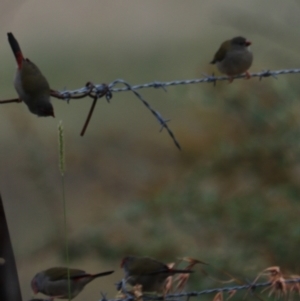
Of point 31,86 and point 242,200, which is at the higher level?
point 31,86

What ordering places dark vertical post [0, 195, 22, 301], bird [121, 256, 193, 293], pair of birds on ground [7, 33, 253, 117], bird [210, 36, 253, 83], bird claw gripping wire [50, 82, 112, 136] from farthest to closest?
bird [210, 36, 253, 83] → bird [121, 256, 193, 293] → pair of birds on ground [7, 33, 253, 117] → bird claw gripping wire [50, 82, 112, 136] → dark vertical post [0, 195, 22, 301]

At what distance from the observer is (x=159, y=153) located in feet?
25.8

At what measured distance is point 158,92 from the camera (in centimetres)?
899

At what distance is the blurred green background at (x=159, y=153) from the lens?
14.7 ft

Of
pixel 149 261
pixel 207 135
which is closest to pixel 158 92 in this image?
pixel 207 135

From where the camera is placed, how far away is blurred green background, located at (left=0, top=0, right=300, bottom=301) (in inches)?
176

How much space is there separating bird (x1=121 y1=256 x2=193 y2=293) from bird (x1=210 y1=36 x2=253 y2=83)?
1750 millimetres

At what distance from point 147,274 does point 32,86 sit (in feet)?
2.59

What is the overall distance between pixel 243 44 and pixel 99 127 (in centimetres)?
456

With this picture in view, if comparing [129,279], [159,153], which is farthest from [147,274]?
[159,153]

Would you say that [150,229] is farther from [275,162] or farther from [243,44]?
[243,44]

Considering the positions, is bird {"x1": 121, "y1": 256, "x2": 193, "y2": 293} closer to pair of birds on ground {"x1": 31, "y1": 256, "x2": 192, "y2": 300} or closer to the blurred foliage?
pair of birds on ground {"x1": 31, "y1": 256, "x2": 192, "y2": 300}

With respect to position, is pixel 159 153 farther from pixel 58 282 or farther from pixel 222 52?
pixel 58 282

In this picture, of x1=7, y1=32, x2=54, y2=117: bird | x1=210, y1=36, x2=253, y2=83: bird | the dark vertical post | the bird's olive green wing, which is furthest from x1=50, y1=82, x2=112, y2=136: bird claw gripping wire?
the bird's olive green wing
